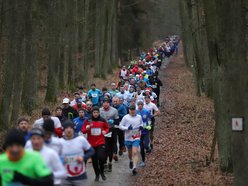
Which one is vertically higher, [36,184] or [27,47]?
[27,47]

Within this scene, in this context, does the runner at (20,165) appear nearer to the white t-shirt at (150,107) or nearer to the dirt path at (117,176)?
the dirt path at (117,176)

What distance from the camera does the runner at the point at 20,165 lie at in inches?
266

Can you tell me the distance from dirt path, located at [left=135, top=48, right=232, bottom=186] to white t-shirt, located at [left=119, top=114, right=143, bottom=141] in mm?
1101

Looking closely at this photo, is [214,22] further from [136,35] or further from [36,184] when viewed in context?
[136,35]

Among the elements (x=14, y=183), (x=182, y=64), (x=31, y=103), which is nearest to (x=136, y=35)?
(x=182, y=64)

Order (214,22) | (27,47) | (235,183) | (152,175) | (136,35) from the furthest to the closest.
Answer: (136,35), (27,47), (152,175), (214,22), (235,183)

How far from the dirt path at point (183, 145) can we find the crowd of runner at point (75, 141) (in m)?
0.75

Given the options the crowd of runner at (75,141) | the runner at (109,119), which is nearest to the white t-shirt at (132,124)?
the crowd of runner at (75,141)

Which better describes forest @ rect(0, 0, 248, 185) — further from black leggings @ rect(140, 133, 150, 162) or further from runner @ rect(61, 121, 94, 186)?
runner @ rect(61, 121, 94, 186)

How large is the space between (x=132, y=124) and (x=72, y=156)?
5.36m

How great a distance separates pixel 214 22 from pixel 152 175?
4.50m

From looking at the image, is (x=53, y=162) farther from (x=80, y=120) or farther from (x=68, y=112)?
(x=68, y=112)

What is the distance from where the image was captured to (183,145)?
19906 millimetres

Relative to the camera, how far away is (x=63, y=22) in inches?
1267
